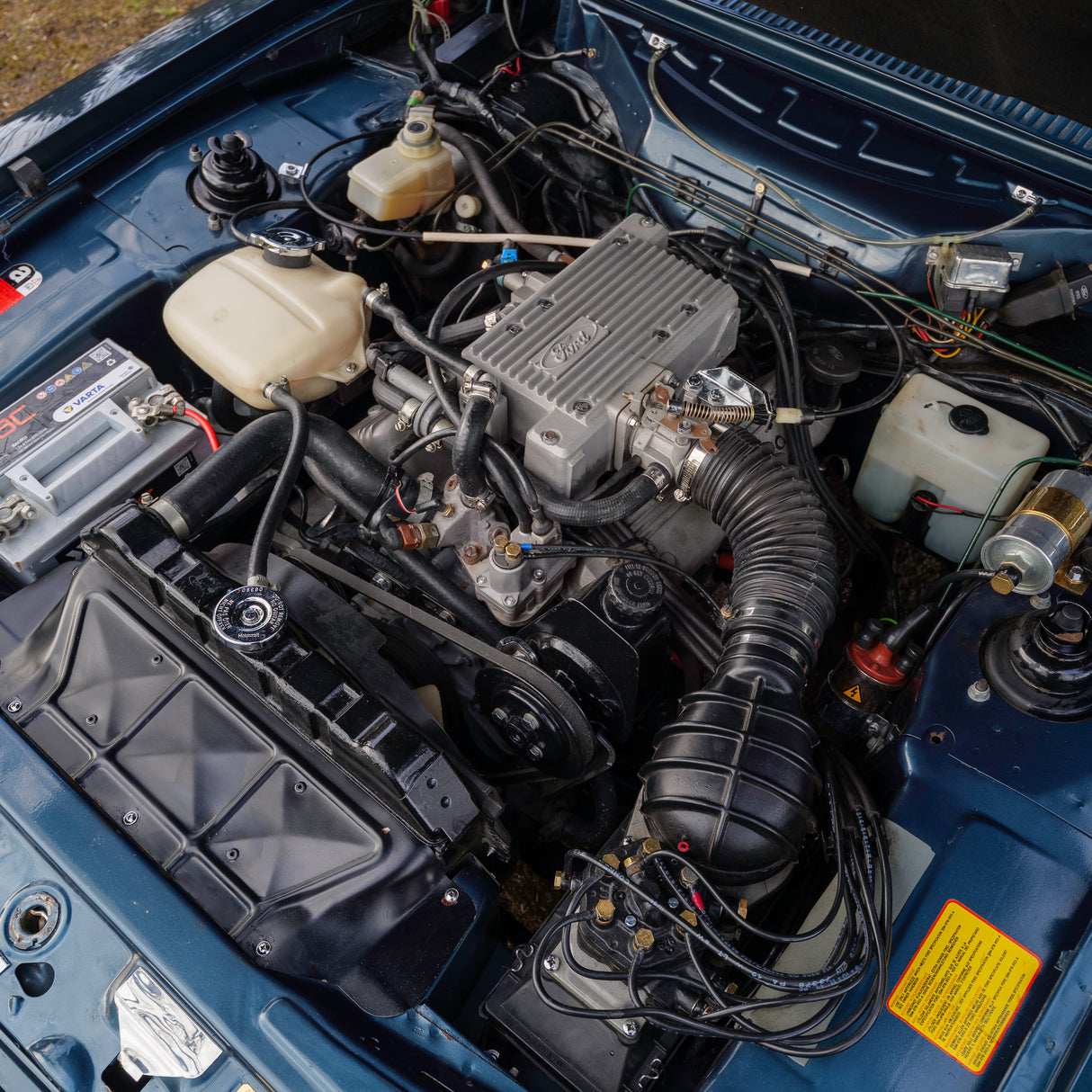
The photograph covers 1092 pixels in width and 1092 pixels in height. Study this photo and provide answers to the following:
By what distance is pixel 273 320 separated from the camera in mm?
1804

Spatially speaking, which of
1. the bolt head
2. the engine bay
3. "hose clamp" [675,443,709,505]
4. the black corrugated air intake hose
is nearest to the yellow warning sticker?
the engine bay

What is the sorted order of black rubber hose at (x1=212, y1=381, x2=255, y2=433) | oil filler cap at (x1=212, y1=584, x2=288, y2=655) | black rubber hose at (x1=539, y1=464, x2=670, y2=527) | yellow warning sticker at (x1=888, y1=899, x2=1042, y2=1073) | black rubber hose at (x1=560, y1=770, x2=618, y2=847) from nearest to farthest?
1. yellow warning sticker at (x1=888, y1=899, x2=1042, y2=1073)
2. oil filler cap at (x1=212, y1=584, x2=288, y2=655)
3. black rubber hose at (x1=539, y1=464, x2=670, y2=527)
4. black rubber hose at (x1=560, y1=770, x2=618, y2=847)
5. black rubber hose at (x1=212, y1=381, x2=255, y2=433)

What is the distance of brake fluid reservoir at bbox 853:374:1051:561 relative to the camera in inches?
73.5

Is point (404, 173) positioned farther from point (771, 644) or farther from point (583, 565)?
point (771, 644)

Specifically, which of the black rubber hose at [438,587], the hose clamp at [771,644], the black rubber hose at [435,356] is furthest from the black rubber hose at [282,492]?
the hose clamp at [771,644]

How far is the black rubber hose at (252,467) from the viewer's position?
164 centimetres

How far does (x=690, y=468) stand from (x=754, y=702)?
42 cm

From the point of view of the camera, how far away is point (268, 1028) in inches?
51.1

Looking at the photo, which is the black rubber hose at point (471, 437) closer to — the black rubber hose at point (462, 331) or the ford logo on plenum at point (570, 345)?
the ford logo on plenum at point (570, 345)

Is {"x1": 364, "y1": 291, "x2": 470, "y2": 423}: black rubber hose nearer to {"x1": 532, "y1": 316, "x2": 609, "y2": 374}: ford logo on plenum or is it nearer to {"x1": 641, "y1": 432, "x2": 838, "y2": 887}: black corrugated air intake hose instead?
{"x1": 532, "y1": 316, "x2": 609, "y2": 374}: ford logo on plenum

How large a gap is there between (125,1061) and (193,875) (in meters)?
0.25

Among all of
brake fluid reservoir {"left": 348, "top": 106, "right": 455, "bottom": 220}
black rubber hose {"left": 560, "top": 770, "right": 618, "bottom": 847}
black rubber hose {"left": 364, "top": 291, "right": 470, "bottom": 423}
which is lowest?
black rubber hose {"left": 560, "top": 770, "right": 618, "bottom": 847}

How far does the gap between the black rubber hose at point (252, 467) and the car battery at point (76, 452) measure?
0.21 metres

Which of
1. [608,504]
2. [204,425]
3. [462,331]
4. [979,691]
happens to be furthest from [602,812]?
[204,425]
